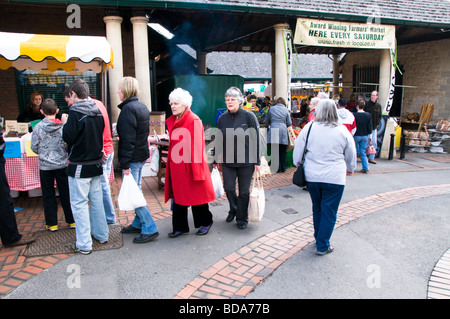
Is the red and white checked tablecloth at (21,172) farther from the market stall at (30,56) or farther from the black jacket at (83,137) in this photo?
the black jacket at (83,137)

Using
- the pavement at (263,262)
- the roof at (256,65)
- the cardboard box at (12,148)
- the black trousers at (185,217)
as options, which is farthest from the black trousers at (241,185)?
the roof at (256,65)

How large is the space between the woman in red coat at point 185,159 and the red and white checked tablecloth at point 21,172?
2.70 meters

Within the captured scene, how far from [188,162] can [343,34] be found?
7.69 metres

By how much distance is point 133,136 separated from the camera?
13.2ft

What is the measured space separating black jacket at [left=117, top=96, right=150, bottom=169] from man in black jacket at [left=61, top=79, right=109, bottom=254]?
9.1 inches

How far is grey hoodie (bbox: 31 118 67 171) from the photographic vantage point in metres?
4.45

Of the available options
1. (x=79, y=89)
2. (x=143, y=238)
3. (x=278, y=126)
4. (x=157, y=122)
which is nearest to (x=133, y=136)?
(x=79, y=89)

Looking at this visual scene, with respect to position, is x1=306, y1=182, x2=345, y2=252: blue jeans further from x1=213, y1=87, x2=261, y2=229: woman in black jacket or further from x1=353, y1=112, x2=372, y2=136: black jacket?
x1=353, y1=112, x2=372, y2=136: black jacket

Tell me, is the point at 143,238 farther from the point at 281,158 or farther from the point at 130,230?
the point at 281,158

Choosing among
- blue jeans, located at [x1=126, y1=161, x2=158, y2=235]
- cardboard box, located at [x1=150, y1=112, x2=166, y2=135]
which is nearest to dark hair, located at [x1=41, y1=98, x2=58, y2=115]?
blue jeans, located at [x1=126, y1=161, x2=158, y2=235]

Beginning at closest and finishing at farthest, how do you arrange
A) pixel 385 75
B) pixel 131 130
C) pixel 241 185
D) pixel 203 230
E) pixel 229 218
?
pixel 131 130 < pixel 203 230 < pixel 241 185 < pixel 229 218 < pixel 385 75

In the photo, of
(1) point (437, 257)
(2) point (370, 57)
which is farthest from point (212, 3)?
(2) point (370, 57)

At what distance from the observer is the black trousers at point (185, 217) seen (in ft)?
14.5
